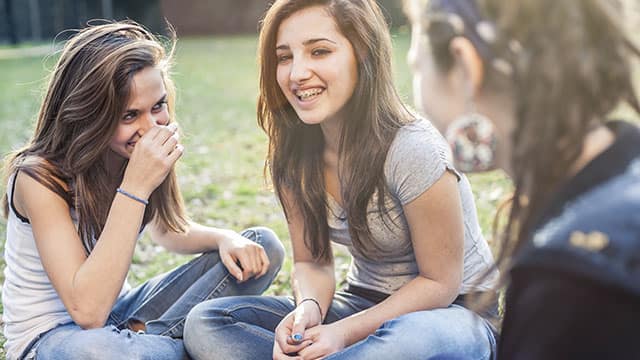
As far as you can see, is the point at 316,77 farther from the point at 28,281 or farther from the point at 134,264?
the point at 134,264

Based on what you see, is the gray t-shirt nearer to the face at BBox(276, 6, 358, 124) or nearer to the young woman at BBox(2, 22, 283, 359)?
the face at BBox(276, 6, 358, 124)

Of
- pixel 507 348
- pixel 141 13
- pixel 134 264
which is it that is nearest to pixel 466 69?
pixel 507 348

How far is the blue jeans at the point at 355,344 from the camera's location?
102 inches

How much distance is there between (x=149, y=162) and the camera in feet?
9.87

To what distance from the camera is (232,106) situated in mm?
12656

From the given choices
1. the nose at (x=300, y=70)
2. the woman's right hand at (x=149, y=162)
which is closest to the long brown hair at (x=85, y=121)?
the woman's right hand at (x=149, y=162)

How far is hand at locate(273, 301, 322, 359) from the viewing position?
2.79 metres

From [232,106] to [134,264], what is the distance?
25.3ft

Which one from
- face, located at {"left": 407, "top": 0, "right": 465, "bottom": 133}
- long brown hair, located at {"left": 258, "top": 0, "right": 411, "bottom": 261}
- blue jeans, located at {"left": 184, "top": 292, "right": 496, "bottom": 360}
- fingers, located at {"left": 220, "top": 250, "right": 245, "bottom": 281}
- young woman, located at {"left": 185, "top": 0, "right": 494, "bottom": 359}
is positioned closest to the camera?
face, located at {"left": 407, "top": 0, "right": 465, "bottom": 133}

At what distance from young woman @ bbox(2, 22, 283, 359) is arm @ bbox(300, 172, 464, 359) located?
0.61m

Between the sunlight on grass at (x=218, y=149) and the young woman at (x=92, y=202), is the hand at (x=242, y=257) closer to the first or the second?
the young woman at (x=92, y=202)

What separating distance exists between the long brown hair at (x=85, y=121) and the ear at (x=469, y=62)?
1527 millimetres

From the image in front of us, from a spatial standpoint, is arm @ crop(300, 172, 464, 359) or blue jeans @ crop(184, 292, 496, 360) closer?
blue jeans @ crop(184, 292, 496, 360)

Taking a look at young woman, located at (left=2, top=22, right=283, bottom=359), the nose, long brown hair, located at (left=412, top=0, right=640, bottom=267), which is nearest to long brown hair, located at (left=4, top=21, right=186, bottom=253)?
young woman, located at (left=2, top=22, right=283, bottom=359)
